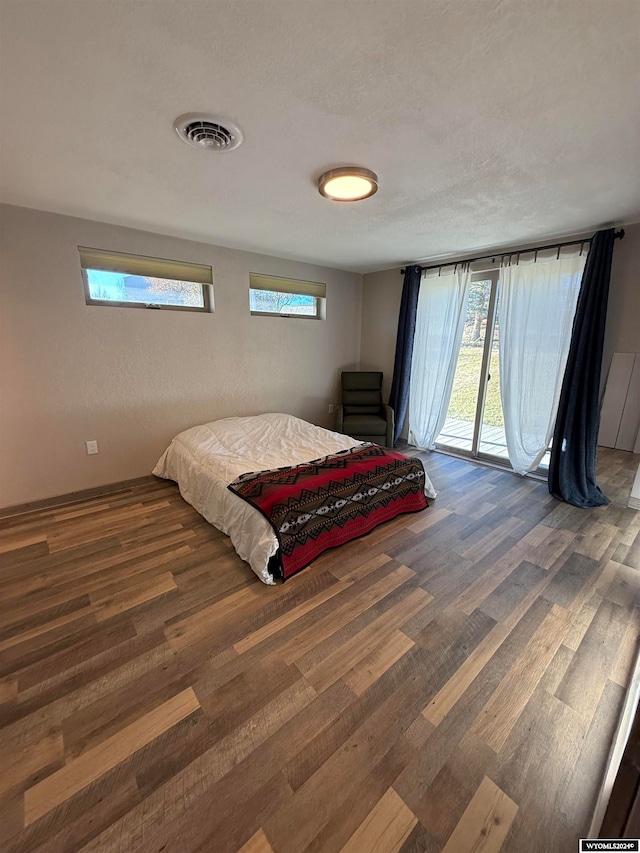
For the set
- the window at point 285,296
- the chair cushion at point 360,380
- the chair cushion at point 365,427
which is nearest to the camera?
the window at point 285,296

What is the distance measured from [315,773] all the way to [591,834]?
0.84m

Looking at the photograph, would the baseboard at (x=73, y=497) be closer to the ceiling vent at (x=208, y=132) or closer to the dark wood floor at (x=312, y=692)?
the dark wood floor at (x=312, y=692)

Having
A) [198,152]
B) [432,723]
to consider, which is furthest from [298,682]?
[198,152]

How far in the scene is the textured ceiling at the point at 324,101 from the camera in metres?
1.03

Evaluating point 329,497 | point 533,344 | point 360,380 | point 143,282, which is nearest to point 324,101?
point 329,497

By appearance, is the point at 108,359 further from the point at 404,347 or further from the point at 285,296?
the point at 404,347

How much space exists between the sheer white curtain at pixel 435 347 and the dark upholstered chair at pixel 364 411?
0.45 m

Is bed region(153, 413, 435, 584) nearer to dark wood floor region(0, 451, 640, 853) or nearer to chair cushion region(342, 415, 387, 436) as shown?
dark wood floor region(0, 451, 640, 853)

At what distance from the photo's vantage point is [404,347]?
4.27 meters

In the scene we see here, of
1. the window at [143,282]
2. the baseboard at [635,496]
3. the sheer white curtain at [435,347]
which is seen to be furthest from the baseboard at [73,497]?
the baseboard at [635,496]

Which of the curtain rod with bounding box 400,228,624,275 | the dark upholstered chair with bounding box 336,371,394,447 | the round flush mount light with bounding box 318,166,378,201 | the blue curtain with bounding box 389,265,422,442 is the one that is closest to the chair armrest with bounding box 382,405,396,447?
the dark upholstered chair with bounding box 336,371,394,447

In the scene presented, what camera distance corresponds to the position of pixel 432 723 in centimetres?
128

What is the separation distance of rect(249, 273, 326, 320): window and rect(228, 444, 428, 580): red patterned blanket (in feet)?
6.85

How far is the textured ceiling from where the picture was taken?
103 cm
